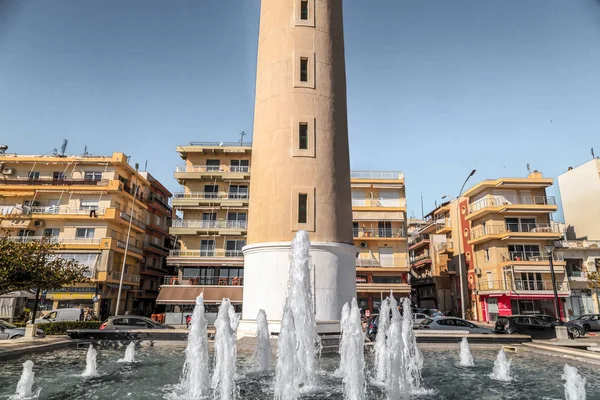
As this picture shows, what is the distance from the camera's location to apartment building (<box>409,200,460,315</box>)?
171 ft

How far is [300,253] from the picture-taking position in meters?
16.0

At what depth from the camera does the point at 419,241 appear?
209ft

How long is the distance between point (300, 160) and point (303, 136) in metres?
1.17

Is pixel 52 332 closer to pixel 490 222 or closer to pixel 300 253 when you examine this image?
pixel 300 253

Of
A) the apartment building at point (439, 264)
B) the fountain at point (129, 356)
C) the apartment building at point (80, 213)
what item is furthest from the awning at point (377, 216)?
the fountain at point (129, 356)

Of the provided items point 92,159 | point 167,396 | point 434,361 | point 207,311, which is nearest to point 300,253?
point 434,361

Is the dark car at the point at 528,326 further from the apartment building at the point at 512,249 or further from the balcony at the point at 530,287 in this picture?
the apartment building at the point at 512,249

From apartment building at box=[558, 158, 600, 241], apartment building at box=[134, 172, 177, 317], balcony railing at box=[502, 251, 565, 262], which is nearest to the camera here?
balcony railing at box=[502, 251, 565, 262]

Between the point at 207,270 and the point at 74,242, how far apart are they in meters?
13.6

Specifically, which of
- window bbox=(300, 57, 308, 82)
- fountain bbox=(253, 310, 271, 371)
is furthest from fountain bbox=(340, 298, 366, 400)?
window bbox=(300, 57, 308, 82)

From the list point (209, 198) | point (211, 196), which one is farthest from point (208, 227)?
point (211, 196)

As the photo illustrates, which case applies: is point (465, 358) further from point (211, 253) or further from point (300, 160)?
point (211, 253)

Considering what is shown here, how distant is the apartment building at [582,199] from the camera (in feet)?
148

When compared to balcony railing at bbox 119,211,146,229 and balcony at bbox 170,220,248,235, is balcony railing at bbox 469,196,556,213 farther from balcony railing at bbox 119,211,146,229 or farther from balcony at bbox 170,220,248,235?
balcony railing at bbox 119,211,146,229
